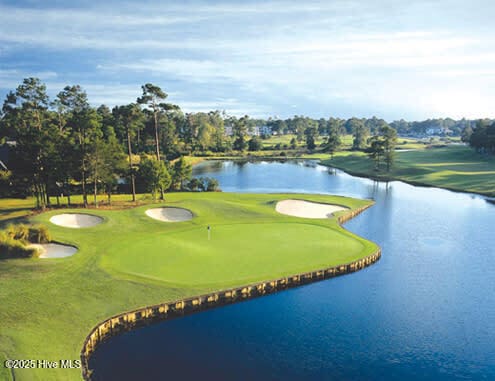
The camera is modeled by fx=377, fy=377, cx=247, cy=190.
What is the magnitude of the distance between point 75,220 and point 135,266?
12.1 m

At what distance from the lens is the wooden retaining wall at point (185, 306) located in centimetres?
1903

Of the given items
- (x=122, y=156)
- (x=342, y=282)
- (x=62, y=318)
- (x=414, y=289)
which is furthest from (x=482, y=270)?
(x=122, y=156)

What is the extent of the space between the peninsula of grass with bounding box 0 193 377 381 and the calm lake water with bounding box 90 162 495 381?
6.43 feet

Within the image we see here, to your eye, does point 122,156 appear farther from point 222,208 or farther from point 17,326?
point 17,326

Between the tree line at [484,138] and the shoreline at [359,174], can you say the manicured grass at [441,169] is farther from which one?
the tree line at [484,138]

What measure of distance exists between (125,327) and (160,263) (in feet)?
22.5

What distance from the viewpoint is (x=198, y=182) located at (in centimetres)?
6412

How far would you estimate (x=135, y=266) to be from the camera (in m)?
26.2

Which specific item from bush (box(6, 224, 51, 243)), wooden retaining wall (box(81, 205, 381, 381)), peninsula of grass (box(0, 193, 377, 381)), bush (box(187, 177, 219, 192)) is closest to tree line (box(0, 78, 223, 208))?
bush (box(187, 177, 219, 192))

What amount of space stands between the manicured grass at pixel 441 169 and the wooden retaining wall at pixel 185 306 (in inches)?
2040

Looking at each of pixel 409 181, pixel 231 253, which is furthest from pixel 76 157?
pixel 409 181

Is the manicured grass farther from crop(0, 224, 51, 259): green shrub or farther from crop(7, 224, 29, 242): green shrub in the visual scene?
crop(7, 224, 29, 242): green shrub

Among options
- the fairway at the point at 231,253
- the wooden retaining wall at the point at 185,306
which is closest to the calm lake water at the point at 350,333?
the wooden retaining wall at the point at 185,306

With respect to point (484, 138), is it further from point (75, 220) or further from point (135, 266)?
point (135, 266)
